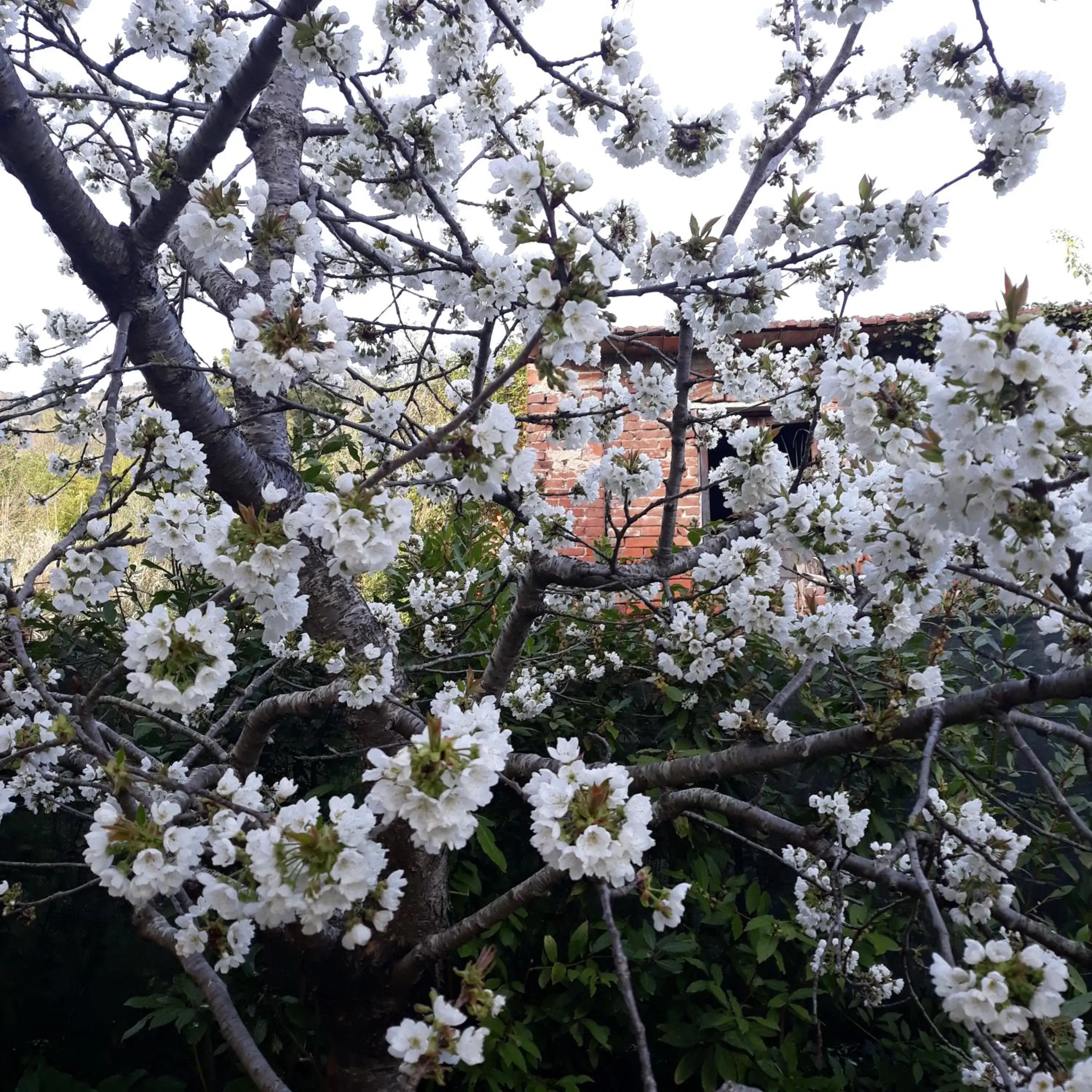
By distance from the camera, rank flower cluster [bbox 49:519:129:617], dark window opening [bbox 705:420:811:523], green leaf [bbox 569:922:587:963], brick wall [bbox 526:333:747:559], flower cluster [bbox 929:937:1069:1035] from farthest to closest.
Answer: dark window opening [bbox 705:420:811:523] < brick wall [bbox 526:333:747:559] < green leaf [bbox 569:922:587:963] < flower cluster [bbox 49:519:129:617] < flower cluster [bbox 929:937:1069:1035]

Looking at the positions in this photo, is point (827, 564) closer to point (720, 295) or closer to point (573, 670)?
point (720, 295)

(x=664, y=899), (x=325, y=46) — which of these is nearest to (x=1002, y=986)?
(x=664, y=899)

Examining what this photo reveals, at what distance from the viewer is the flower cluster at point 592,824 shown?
41.1 inches

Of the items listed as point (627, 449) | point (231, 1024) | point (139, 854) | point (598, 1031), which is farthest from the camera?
point (627, 449)

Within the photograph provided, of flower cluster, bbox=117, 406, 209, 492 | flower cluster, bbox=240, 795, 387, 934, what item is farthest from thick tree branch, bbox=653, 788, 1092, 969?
flower cluster, bbox=117, 406, 209, 492

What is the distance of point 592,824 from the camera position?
41.4 inches

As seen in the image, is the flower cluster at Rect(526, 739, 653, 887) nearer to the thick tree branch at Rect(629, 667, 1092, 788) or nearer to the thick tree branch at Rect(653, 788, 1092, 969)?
the thick tree branch at Rect(653, 788, 1092, 969)

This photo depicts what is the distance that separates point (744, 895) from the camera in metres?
2.41

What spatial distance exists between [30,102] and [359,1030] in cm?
239

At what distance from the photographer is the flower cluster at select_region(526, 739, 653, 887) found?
104 centimetres

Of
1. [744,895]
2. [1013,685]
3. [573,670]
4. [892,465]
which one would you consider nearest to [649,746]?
[573,670]

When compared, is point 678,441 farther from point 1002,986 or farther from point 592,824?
point 1002,986

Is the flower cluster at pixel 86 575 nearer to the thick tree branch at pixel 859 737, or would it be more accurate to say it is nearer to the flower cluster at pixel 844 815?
the thick tree branch at pixel 859 737

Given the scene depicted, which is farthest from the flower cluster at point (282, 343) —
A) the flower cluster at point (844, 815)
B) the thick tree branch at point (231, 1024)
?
the flower cluster at point (844, 815)
